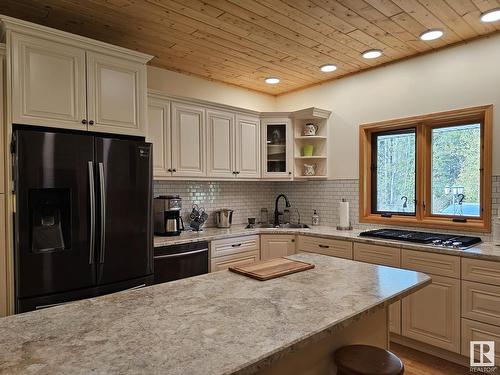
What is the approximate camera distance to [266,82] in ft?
14.0

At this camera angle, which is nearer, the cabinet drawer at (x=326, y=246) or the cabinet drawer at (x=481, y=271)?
the cabinet drawer at (x=481, y=271)

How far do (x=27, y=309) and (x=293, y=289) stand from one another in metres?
1.68

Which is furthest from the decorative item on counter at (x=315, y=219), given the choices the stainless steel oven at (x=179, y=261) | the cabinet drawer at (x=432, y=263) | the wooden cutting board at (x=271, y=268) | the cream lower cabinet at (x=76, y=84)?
the cream lower cabinet at (x=76, y=84)

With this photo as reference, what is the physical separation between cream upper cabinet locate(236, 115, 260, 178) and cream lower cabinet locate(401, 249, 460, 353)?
1.90 meters

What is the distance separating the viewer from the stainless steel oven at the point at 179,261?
9.54 feet

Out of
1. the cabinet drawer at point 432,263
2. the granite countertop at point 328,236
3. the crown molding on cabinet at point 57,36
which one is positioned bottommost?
the cabinet drawer at point 432,263

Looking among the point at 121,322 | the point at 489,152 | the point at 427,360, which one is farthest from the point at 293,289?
the point at 489,152

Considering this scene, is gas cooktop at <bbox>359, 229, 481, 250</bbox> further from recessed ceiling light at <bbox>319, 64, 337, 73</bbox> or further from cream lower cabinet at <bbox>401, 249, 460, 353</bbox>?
recessed ceiling light at <bbox>319, 64, 337, 73</bbox>

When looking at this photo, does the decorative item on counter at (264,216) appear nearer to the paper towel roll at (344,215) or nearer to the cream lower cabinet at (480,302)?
the paper towel roll at (344,215)

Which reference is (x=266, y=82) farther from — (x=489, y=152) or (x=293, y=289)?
(x=293, y=289)

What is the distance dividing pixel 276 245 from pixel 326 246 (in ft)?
1.88

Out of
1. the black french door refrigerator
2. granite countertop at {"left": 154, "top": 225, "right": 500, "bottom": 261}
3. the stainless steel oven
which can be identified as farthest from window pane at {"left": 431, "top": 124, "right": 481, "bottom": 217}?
the black french door refrigerator

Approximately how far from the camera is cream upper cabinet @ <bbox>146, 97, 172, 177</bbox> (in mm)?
3293

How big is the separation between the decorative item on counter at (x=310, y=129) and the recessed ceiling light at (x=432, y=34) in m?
1.50
